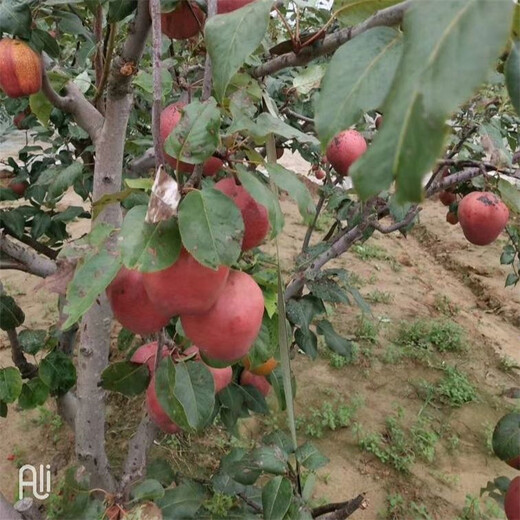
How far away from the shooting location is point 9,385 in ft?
3.51

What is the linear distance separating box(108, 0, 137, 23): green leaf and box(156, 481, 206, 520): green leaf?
753 mm

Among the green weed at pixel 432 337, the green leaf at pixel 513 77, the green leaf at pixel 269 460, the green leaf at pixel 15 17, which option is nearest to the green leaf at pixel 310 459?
the green leaf at pixel 269 460

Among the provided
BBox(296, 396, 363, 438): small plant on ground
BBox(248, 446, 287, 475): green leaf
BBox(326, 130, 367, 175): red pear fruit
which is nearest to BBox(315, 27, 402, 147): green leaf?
BBox(248, 446, 287, 475): green leaf

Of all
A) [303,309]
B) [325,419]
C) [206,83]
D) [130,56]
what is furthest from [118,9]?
[325,419]

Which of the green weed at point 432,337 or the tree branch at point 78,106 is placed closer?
the tree branch at point 78,106

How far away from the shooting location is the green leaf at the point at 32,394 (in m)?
1.17

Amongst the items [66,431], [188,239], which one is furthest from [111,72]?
[66,431]

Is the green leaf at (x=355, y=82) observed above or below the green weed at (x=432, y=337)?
above

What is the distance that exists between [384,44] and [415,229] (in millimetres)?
4155

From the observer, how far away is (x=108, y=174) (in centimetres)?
82

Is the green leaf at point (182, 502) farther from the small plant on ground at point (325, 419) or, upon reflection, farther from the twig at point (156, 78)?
the small plant on ground at point (325, 419)

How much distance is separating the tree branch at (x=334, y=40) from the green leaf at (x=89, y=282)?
0.26 meters

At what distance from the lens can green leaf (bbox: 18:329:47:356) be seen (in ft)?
4.08

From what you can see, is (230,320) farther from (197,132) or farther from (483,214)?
(483,214)
